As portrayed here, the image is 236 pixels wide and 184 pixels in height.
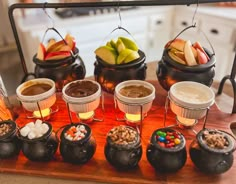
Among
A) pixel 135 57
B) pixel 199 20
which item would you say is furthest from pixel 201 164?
pixel 199 20

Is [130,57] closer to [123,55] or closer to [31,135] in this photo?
[123,55]

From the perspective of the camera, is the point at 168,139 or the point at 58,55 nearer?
the point at 168,139

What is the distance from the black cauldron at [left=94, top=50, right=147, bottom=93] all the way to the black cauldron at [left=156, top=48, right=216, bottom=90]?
0.08 m

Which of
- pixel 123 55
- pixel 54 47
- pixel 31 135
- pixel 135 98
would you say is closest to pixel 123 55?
pixel 123 55

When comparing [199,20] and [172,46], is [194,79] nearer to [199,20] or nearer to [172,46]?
[172,46]

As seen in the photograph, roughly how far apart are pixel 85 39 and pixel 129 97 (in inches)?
47.7

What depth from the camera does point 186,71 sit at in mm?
769

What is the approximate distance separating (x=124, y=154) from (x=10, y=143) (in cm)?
32

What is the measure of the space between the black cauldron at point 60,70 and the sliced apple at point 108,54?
103mm

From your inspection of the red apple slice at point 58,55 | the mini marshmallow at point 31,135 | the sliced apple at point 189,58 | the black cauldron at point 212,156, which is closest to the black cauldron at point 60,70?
the red apple slice at point 58,55

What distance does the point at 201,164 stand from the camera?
599 millimetres

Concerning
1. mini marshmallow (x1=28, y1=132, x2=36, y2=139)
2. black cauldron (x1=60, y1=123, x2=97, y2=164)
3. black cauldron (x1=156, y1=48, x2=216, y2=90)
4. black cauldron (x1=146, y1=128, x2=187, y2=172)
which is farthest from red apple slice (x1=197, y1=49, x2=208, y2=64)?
mini marshmallow (x1=28, y1=132, x2=36, y2=139)

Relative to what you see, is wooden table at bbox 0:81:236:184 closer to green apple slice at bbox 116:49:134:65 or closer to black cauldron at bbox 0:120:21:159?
black cauldron at bbox 0:120:21:159

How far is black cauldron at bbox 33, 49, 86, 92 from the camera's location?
0.85 meters
